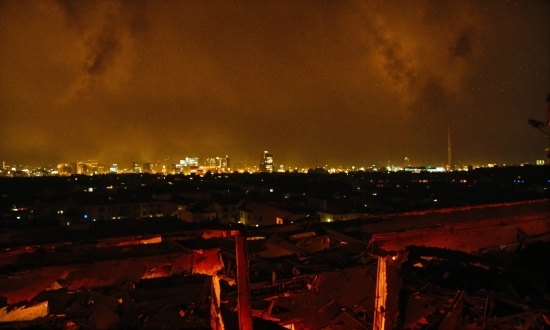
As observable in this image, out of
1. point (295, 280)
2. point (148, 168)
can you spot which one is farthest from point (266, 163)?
point (295, 280)

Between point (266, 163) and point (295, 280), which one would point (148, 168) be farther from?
point (295, 280)

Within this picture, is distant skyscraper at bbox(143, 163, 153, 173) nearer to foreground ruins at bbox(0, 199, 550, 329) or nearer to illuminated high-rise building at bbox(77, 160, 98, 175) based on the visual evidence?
illuminated high-rise building at bbox(77, 160, 98, 175)

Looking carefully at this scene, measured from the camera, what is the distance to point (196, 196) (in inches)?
1205

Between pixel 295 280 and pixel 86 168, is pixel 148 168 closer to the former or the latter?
pixel 86 168

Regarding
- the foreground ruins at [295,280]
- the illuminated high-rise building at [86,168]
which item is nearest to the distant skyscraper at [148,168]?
the illuminated high-rise building at [86,168]

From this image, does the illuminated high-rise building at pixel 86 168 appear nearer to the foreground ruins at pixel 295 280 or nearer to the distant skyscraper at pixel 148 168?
the distant skyscraper at pixel 148 168

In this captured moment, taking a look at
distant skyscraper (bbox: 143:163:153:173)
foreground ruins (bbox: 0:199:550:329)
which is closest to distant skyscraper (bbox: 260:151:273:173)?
distant skyscraper (bbox: 143:163:153:173)

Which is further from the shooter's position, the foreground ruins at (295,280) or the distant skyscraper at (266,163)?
the distant skyscraper at (266,163)

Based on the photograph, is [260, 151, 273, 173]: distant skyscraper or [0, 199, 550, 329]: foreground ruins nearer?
[0, 199, 550, 329]: foreground ruins

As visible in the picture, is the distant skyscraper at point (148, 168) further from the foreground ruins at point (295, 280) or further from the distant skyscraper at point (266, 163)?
the foreground ruins at point (295, 280)

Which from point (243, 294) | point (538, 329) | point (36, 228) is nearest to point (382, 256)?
point (243, 294)

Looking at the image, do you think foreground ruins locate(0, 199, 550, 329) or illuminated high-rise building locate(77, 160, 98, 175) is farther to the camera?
illuminated high-rise building locate(77, 160, 98, 175)

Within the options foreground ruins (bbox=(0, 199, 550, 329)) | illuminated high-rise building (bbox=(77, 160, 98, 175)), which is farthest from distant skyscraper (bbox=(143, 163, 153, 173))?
foreground ruins (bbox=(0, 199, 550, 329))

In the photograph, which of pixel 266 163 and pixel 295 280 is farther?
pixel 266 163
